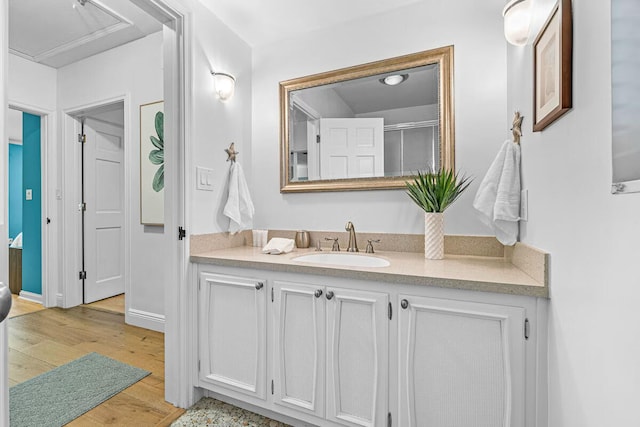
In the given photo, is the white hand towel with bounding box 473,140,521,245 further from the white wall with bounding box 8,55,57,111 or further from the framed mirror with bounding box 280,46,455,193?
the white wall with bounding box 8,55,57,111

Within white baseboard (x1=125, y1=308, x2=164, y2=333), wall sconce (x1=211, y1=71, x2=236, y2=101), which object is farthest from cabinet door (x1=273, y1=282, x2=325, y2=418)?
white baseboard (x1=125, y1=308, x2=164, y2=333)

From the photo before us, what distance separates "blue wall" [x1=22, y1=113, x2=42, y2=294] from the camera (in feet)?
10.8

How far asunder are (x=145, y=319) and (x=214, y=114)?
1.94 metres

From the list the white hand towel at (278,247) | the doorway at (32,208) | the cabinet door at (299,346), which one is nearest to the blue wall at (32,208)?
the doorway at (32,208)

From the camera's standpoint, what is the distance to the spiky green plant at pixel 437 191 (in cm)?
157

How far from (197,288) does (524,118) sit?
5.86ft

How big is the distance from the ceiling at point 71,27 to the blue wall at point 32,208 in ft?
2.53

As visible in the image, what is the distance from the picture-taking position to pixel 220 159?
1926mm

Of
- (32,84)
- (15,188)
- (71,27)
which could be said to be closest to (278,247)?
(71,27)

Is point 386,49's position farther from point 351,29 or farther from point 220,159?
point 220,159

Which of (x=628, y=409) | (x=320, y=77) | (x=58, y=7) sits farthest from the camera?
(x=58, y=7)

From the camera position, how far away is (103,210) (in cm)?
347

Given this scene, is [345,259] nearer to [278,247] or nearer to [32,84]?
[278,247]

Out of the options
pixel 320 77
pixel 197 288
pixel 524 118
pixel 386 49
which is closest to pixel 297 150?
pixel 320 77
